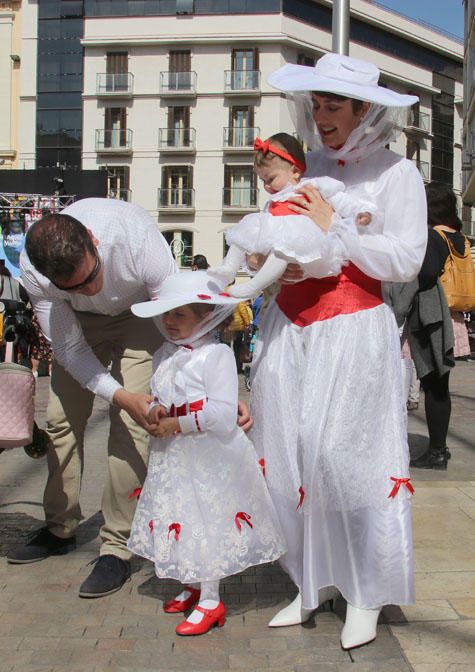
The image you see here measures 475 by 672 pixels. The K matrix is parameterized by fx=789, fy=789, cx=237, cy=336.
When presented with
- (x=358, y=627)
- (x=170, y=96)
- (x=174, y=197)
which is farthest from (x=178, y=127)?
(x=358, y=627)

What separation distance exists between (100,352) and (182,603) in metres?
1.15

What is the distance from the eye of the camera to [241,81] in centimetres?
3953

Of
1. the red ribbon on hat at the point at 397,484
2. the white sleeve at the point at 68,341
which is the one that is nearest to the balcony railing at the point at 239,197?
the white sleeve at the point at 68,341

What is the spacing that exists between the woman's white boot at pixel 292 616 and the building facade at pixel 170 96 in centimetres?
3603

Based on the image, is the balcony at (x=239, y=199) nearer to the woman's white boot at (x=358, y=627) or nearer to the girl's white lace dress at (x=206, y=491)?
the girl's white lace dress at (x=206, y=491)

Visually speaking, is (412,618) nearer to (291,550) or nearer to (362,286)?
(291,550)

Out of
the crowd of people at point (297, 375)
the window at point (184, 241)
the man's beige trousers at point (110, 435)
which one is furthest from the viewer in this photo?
the window at point (184, 241)

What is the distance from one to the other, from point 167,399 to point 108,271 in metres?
0.58

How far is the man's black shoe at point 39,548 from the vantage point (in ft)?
11.6

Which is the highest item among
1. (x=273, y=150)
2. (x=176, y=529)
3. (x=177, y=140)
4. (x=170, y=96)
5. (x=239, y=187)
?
(x=170, y=96)

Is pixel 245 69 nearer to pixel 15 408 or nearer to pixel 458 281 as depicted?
pixel 458 281

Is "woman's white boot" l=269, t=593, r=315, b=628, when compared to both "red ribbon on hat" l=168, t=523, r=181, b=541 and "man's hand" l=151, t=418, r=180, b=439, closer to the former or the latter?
"red ribbon on hat" l=168, t=523, r=181, b=541

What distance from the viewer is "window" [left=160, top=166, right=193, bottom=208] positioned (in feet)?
129

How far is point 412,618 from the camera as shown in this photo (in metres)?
2.89
